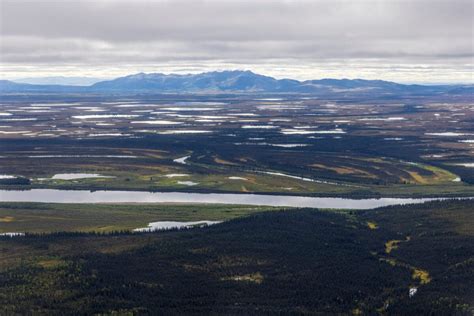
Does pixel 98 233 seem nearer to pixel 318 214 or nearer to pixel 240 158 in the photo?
pixel 318 214

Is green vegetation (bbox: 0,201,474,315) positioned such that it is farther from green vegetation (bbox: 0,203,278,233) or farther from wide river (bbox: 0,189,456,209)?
wide river (bbox: 0,189,456,209)

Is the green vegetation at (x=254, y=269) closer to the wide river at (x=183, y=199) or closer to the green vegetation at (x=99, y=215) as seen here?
the green vegetation at (x=99, y=215)

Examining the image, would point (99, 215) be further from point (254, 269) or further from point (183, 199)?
point (254, 269)

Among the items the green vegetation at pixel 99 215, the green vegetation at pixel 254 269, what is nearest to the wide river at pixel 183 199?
the green vegetation at pixel 99 215

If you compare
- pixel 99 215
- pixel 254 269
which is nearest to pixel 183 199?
pixel 99 215

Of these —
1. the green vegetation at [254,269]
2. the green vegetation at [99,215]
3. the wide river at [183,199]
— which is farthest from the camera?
the wide river at [183,199]
